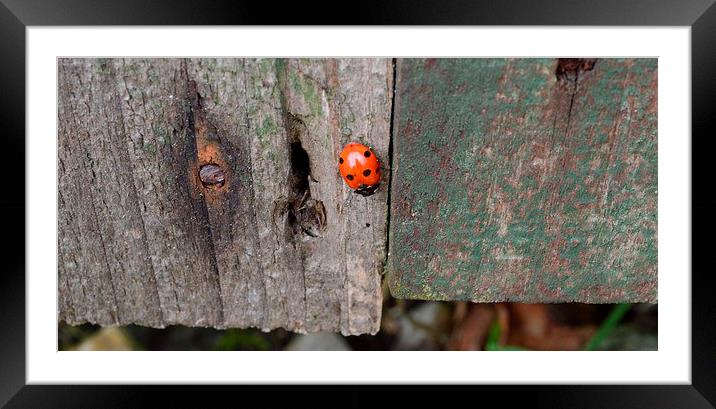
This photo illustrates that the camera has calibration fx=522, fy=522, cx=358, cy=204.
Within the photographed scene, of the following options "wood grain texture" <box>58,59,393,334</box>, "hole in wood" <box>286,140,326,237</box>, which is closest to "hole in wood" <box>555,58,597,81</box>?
"wood grain texture" <box>58,59,393,334</box>

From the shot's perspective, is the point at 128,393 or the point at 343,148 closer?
the point at 343,148

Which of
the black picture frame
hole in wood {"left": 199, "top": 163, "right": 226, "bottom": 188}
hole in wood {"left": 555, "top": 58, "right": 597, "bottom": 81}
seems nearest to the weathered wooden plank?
hole in wood {"left": 555, "top": 58, "right": 597, "bottom": 81}

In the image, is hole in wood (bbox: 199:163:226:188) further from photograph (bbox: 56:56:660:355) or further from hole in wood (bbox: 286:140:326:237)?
hole in wood (bbox: 286:140:326:237)

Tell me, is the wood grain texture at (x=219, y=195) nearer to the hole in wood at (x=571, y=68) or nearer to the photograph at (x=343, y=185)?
the photograph at (x=343, y=185)

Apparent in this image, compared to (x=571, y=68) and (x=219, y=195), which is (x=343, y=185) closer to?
(x=219, y=195)

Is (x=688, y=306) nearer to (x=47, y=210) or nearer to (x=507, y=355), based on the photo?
(x=507, y=355)

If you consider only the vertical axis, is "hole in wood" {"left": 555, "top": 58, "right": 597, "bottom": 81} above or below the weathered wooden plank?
above

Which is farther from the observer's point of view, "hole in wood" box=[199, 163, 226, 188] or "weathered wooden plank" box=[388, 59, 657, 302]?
"hole in wood" box=[199, 163, 226, 188]
